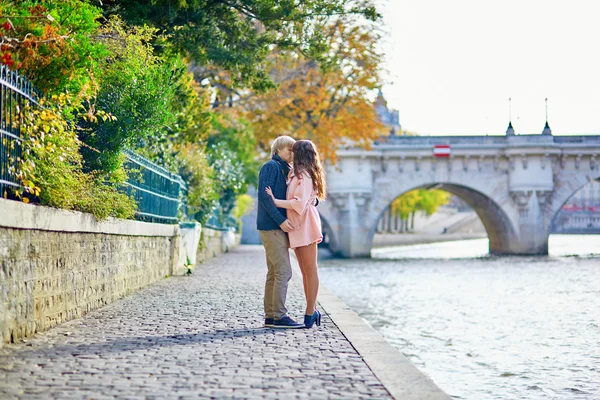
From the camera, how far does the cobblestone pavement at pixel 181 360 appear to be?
17.0 feet

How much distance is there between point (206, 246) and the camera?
75.0ft

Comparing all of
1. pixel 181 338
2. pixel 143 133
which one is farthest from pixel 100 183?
pixel 181 338

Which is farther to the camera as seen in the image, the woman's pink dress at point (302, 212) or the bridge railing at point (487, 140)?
the bridge railing at point (487, 140)

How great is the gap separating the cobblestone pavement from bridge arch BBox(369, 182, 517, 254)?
1452 inches

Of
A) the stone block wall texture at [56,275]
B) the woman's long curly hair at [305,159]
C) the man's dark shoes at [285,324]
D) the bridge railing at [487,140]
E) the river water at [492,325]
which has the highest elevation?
the bridge railing at [487,140]

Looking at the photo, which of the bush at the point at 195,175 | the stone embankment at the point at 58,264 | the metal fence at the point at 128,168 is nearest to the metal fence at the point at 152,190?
the metal fence at the point at 128,168

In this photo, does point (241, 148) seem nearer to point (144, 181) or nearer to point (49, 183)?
point (144, 181)

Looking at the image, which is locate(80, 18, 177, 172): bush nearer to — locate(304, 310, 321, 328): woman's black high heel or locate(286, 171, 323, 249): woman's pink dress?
locate(286, 171, 323, 249): woman's pink dress

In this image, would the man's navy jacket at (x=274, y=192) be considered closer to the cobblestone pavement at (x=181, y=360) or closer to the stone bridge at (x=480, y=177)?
the cobblestone pavement at (x=181, y=360)

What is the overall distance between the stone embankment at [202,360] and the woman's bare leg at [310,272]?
0.26 m

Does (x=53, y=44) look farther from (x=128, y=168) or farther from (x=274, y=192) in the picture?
(x=128, y=168)

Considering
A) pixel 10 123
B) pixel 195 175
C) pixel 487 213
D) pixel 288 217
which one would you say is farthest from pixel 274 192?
pixel 487 213

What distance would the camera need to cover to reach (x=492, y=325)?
15383 mm

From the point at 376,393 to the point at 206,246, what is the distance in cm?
1787
